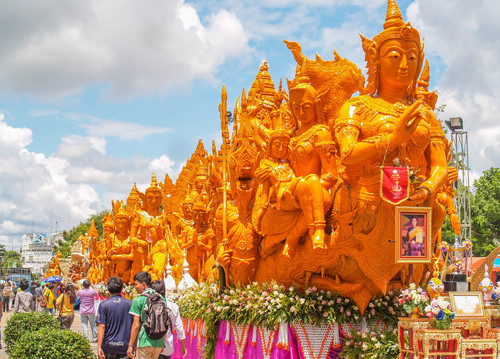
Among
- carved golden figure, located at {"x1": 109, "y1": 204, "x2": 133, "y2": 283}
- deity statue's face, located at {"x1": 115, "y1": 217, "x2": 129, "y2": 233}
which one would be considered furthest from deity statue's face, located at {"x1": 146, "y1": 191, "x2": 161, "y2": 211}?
deity statue's face, located at {"x1": 115, "y1": 217, "x2": 129, "y2": 233}

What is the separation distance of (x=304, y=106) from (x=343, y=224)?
1584mm

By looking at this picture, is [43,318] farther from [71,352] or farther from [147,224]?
[147,224]

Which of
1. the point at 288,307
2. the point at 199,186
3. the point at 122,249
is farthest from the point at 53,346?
the point at 122,249

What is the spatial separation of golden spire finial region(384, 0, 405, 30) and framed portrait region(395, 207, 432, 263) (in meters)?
2.04

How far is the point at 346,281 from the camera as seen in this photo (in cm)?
669

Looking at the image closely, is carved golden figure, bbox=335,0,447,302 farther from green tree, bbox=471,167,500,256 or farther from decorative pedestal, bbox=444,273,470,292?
green tree, bbox=471,167,500,256

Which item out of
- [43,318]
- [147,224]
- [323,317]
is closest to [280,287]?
[323,317]

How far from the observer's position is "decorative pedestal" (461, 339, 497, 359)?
5.38m

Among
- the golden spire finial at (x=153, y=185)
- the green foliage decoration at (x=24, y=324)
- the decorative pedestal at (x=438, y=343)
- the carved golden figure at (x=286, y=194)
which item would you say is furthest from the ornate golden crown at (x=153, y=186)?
the decorative pedestal at (x=438, y=343)

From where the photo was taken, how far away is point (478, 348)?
539cm

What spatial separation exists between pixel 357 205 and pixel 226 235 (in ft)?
8.64

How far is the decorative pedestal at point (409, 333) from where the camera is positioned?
213 inches

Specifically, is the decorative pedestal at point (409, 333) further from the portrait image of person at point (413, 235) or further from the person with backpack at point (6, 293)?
the person with backpack at point (6, 293)

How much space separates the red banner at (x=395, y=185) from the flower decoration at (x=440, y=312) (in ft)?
3.27
